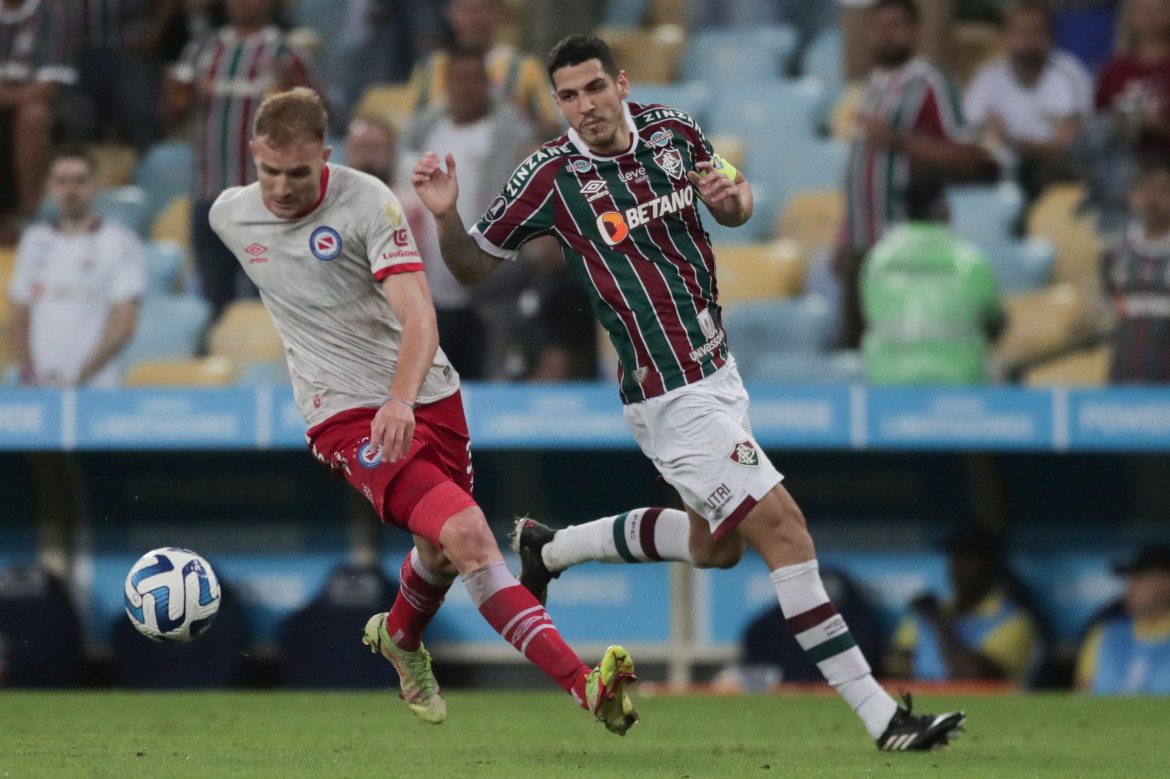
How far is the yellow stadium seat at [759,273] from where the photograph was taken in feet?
34.1

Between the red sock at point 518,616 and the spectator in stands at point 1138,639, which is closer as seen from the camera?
the red sock at point 518,616

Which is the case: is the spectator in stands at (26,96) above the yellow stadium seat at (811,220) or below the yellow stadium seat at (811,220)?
above

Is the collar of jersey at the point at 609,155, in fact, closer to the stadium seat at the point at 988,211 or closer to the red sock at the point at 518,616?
the red sock at the point at 518,616

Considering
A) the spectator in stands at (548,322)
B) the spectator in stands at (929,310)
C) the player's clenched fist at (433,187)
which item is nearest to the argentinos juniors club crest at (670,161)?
the player's clenched fist at (433,187)

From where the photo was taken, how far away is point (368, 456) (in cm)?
568

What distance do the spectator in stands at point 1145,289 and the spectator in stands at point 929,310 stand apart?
620mm

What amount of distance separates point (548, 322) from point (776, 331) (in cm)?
134

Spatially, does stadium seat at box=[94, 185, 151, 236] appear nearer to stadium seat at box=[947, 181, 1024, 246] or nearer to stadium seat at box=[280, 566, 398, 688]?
stadium seat at box=[280, 566, 398, 688]

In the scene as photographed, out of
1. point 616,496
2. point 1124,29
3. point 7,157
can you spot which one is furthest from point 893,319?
point 7,157

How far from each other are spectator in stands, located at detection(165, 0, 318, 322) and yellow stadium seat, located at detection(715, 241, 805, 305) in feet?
8.56

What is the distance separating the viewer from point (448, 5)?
11.6m

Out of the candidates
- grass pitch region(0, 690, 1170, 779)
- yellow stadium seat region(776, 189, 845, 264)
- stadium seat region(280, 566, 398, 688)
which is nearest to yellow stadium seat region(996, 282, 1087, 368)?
yellow stadium seat region(776, 189, 845, 264)

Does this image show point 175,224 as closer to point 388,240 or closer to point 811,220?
point 811,220

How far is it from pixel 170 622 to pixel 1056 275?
6265 mm
